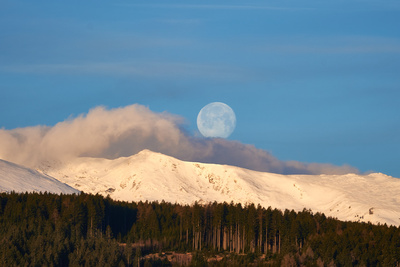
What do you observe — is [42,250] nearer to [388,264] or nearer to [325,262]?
[325,262]

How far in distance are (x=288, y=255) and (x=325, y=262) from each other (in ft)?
34.4

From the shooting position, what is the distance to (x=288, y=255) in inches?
7825

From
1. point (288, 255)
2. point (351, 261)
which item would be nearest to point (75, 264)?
point (288, 255)

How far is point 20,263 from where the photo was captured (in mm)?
188000

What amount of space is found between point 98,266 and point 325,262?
60279 millimetres

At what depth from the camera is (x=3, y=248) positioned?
19375cm

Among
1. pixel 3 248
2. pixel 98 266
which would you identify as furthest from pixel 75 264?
pixel 3 248

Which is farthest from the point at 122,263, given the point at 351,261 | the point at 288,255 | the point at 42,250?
the point at 351,261

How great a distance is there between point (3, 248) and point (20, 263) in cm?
878

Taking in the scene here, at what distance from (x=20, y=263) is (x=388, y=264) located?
97996 millimetres

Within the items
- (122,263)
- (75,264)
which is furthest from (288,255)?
(75,264)

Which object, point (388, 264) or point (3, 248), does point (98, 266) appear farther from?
point (388, 264)

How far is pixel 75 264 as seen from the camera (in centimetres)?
19350

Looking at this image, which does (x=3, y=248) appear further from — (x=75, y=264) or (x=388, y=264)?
(x=388, y=264)
